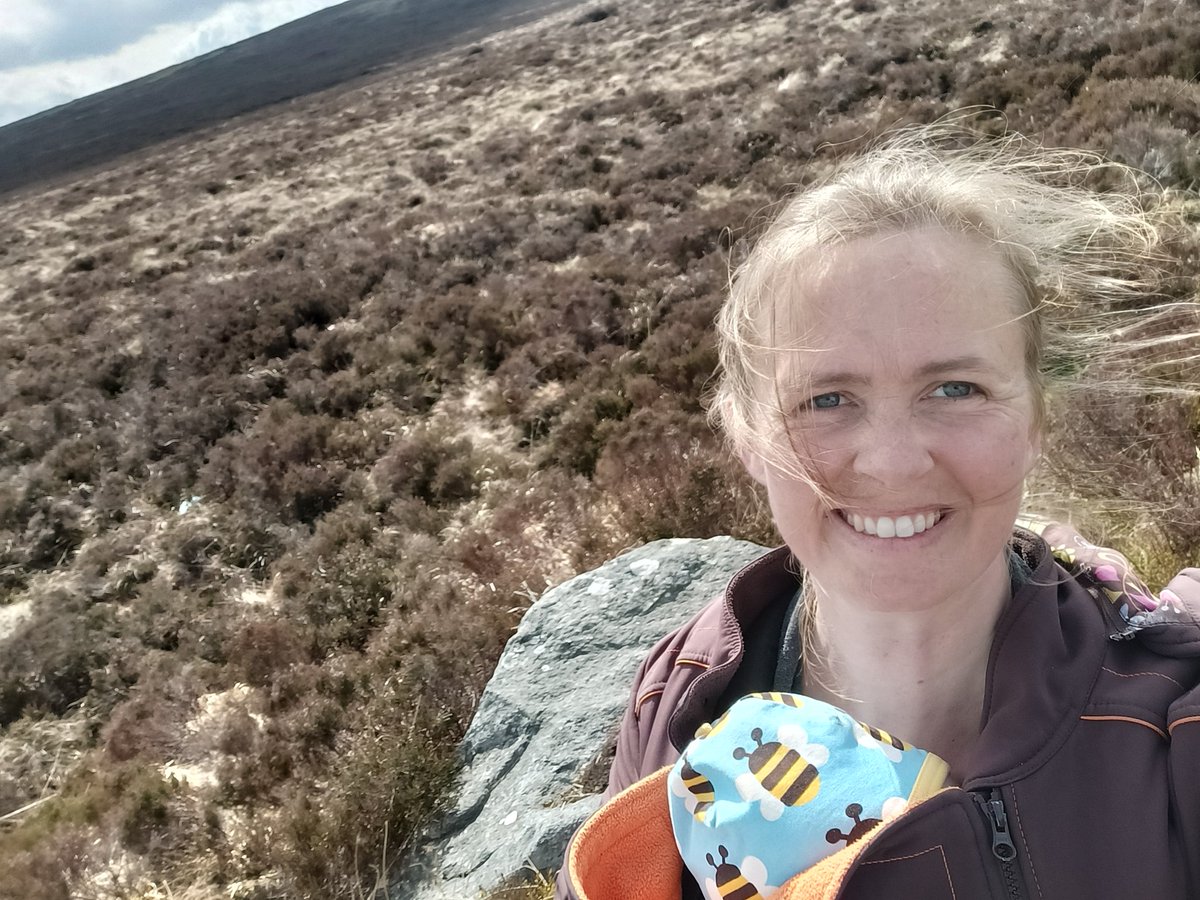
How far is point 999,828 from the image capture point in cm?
105

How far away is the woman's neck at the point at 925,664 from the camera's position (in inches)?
51.0

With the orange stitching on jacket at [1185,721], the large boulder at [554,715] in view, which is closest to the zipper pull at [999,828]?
the orange stitching on jacket at [1185,721]

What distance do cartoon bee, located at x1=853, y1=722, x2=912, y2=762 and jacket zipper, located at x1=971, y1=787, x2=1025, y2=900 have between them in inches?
4.2

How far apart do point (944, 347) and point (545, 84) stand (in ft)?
76.8

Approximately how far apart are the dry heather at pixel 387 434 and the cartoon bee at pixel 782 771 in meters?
1.54

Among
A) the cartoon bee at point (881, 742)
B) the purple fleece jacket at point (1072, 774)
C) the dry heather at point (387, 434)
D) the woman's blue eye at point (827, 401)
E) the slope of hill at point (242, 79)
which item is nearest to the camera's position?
the purple fleece jacket at point (1072, 774)

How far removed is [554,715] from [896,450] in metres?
2.42

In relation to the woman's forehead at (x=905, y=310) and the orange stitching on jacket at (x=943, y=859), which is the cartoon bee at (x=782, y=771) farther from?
the woman's forehead at (x=905, y=310)

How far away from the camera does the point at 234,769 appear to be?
15.6ft

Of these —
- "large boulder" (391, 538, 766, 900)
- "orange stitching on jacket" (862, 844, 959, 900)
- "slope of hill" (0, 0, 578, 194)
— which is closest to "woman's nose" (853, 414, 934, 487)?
"orange stitching on jacket" (862, 844, 959, 900)

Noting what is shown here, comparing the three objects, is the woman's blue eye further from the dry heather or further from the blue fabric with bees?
the dry heather

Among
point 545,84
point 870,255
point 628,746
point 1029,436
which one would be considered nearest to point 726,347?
point 870,255

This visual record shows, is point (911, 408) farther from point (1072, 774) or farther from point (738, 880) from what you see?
point (738, 880)

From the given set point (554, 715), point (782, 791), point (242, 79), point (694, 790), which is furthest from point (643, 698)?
point (242, 79)
